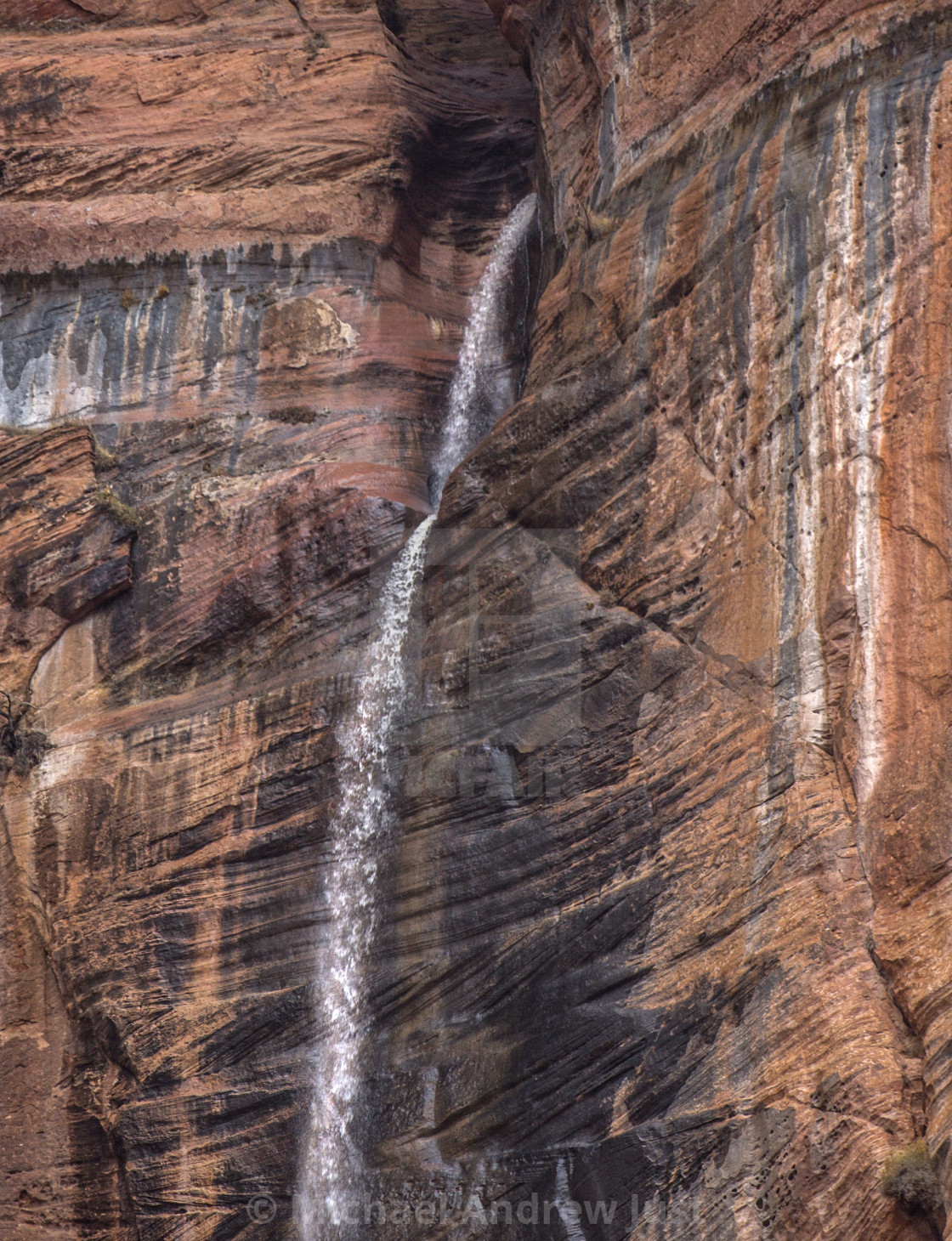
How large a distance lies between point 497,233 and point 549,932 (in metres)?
11.3

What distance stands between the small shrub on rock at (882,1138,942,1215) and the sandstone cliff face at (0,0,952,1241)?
0.42 ft

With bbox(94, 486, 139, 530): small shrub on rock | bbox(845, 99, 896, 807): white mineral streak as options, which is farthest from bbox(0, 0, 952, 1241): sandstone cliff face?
bbox(94, 486, 139, 530): small shrub on rock

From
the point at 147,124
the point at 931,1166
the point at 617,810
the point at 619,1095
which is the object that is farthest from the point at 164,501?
the point at 931,1166

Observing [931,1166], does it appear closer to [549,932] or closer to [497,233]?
[549,932]

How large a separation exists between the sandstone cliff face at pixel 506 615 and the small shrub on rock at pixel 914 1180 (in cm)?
13

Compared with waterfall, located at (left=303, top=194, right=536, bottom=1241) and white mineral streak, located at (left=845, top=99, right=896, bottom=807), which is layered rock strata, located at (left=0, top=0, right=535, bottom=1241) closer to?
waterfall, located at (left=303, top=194, right=536, bottom=1241)

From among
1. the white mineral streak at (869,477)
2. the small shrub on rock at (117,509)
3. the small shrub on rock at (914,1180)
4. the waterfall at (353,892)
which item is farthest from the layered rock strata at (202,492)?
the small shrub on rock at (914,1180)

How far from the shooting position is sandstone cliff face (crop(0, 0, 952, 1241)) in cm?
1224

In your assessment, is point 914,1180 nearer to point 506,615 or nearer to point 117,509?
point 506,615

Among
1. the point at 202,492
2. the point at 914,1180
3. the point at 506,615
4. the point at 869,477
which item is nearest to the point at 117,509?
the point at 202,492

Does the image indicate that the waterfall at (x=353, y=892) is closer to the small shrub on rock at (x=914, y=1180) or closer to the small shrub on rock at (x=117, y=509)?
the small shrub on rock at (x=117, y=509)

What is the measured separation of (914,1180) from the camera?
1091cm

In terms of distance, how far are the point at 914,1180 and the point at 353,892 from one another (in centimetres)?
664

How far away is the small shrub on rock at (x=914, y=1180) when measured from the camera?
10.9 meters
